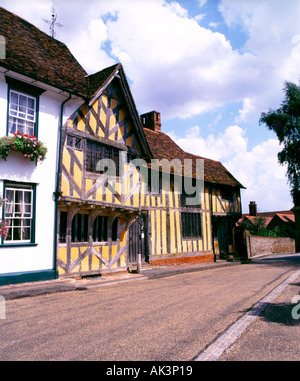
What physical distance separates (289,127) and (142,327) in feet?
77.3

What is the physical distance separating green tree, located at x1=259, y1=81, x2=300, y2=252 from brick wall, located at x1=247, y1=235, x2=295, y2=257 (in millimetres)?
6060

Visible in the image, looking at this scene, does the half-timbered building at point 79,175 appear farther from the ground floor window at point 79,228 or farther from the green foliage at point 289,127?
the green foliage at point 289,127

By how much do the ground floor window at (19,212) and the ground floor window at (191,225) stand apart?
34.1ft

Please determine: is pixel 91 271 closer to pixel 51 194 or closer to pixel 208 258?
pixel 51 194

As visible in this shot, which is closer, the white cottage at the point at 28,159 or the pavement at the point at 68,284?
the pavement at the point at 68,284

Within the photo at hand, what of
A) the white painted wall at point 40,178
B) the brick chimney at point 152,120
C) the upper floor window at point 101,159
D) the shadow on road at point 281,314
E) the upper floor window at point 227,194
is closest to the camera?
the shadow on road at point 281,314

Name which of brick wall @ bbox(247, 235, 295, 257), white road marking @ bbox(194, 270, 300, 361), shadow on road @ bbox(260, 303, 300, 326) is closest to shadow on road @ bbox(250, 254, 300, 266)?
brick wall @ bbox(247, 235, 295, 257)

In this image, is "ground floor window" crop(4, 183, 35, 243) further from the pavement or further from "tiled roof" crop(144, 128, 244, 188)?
"tiled roof" crop(144, 128, 244, 188)

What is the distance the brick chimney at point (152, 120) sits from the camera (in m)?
22.3

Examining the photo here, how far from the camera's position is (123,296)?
841 cm

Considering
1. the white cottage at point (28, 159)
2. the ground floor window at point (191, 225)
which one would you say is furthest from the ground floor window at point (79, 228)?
the ground floor window at point (191, 225)

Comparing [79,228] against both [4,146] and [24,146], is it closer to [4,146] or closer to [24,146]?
[24,146]

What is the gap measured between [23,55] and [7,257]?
263 inches
